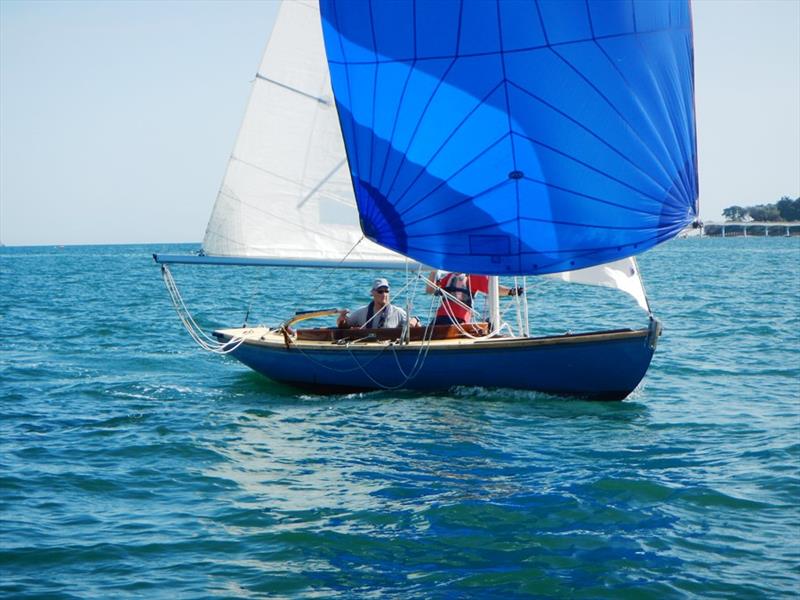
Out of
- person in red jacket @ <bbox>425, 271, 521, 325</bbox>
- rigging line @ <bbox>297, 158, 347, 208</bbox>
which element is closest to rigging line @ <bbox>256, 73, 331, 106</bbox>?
rigging line @ <bbox>297, 158, 347, 208</bbox>

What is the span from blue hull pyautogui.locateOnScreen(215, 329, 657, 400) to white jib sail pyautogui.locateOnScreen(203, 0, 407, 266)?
1.36 m

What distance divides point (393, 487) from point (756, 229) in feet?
488

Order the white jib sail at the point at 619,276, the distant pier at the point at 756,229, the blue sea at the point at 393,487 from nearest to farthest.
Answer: the blue sea at the point at 393,487, the white jib sail at the point at 619,276, the distant pier at the point at 756,229

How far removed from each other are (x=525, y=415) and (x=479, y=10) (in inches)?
178

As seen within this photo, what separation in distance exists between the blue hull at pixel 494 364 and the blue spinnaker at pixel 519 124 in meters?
1.43

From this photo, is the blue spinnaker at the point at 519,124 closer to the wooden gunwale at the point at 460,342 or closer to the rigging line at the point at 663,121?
the rigging line at the point at 663,121

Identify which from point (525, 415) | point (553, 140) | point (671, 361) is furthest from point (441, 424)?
point (671, 361)

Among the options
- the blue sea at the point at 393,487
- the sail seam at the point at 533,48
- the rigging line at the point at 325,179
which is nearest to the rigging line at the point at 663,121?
the sail seam at the point at 533,48

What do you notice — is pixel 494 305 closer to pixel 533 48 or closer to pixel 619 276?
pixel 619 276

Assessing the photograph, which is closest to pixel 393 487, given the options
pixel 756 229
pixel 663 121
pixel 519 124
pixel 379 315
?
pixel 519 124

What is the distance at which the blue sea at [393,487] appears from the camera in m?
7.04

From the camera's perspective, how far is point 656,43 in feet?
33.2

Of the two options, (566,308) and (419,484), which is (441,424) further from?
(566,308)

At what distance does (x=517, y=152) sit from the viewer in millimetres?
10578
